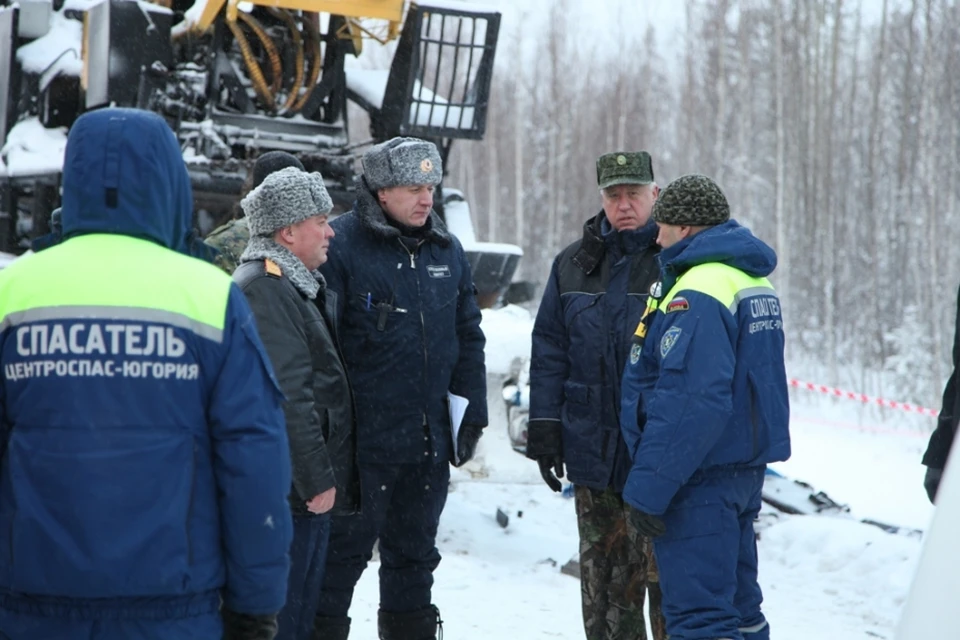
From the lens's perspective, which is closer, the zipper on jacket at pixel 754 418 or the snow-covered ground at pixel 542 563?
Result: the zipper on jacket at pixel 754 418

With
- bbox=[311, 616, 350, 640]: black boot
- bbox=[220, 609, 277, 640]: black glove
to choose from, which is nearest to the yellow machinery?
bbox=[311, 616, 350, 640]: black boot

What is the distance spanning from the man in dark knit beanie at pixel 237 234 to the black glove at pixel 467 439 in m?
0.99

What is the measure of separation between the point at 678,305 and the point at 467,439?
3.58 feet

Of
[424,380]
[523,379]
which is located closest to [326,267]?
[424,380]

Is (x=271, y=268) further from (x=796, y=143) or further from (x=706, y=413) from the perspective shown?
(x=796, y=143)

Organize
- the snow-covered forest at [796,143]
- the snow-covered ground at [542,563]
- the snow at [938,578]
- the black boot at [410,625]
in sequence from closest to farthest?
the snow at [938,578] < the black boot at [410,625] < the snow-covered ground at [542,563] < the snow-covered forest at [796,143]

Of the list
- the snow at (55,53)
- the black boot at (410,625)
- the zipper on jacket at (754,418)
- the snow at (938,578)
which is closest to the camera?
the snow at (938,578)

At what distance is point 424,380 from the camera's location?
13.2 feet

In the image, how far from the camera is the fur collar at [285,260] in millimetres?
3281

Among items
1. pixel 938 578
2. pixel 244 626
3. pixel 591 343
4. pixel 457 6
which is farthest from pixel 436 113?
pixel 938 578

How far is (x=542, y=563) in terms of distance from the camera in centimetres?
598

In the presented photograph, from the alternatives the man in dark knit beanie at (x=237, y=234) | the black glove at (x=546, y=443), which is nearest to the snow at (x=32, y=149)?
the man in dark knit beanie at (x=237, y=234)

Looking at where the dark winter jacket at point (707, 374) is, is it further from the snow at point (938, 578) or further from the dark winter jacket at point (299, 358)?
the snow at point (938, 578)

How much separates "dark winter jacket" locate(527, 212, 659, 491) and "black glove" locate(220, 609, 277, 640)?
1.96 meters
